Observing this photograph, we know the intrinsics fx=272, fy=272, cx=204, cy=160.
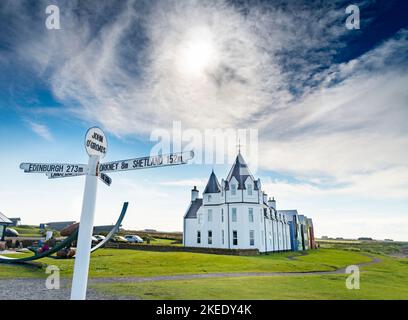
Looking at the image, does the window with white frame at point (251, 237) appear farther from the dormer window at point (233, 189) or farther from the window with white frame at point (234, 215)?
the dormer window at point (233, 189)

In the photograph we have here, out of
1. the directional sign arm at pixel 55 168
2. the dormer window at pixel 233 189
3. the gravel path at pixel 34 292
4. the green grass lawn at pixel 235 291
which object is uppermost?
the dormer window at pixel 233 189

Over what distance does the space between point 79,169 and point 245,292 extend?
29.2 feet

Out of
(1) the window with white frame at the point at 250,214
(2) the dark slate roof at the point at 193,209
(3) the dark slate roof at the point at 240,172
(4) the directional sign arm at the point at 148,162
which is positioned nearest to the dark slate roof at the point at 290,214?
(2) the dark slate roof at the point at 193,209

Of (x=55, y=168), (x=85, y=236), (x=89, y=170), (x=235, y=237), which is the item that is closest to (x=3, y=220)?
(x=235, y=237)

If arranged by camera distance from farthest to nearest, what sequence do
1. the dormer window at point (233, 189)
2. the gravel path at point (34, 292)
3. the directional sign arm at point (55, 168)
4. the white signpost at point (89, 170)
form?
the dormer window at point (233, 189), the gravel path at point (34, 292), the directional sign arm at point (55, 168), the white signpost at point (89, 170)

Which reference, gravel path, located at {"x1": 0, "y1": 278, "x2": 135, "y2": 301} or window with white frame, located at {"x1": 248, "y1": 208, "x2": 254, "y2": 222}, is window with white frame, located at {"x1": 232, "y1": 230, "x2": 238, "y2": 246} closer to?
window with white frame, located at {"x1": 248, "y1": 208, "x2": 254, "y2": 222}

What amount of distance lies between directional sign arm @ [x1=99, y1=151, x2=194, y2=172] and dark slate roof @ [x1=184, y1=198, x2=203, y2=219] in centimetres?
4196

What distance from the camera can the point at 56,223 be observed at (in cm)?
6800

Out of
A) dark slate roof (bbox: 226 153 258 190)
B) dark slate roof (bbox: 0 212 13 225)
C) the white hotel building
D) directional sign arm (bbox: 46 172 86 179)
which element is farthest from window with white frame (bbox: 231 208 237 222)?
directional sign arm (bbox: 46 172 86 179)

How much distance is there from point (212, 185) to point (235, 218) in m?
8.04

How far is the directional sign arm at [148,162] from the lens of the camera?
17.1 ft

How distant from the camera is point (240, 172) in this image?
135 feet

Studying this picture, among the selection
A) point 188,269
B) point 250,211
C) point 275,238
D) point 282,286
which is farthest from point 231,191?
point 282,286
